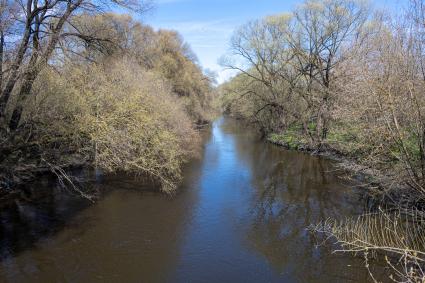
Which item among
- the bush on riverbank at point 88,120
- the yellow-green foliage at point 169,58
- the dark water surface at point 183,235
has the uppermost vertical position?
the yellow-green foliage at point 169,58

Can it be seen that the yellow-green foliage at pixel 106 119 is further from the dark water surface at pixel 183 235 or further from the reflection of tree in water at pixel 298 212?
the reflection of tree in water at pixel 298 212

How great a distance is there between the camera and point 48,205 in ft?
49.3

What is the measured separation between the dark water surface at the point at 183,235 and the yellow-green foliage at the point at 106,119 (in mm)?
1616

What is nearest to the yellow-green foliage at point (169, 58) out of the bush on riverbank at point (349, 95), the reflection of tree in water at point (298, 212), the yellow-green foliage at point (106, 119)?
the bush on riverbank at point (349, 95)

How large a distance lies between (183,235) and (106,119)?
6.06 meters

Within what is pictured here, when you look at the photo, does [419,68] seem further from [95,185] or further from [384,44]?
[95,185]

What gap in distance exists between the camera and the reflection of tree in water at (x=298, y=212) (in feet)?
34.7

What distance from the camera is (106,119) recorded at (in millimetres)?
15781

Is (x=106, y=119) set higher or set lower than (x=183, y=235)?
higher

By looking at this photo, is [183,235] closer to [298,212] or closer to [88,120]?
[298,212]

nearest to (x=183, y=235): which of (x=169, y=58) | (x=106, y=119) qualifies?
(x=106, y=119)

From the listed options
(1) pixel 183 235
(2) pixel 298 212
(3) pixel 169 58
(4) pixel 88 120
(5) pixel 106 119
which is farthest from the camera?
(3) pixel 169 58

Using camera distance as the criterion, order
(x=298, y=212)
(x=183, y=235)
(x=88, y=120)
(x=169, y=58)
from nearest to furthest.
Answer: (x=183, y=235), (x=298, y=212), (x=88, y=120), (x=169, y=58)

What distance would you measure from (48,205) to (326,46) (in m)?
23.7
